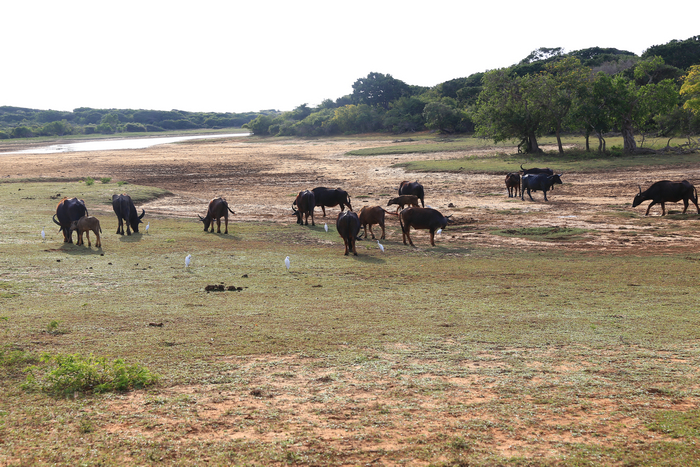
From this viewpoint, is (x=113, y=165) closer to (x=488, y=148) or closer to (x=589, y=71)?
(x=488, y=148)

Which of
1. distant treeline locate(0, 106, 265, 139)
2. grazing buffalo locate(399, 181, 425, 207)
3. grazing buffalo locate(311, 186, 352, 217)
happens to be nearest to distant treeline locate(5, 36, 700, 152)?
distant treeline locate(0, 106, 265, 139)

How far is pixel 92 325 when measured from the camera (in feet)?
27.9

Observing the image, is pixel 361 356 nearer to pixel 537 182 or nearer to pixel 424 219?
pixel 424 219

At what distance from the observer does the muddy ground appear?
18.2m

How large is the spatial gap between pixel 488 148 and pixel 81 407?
52268mm

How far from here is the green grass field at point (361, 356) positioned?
16.1 ft

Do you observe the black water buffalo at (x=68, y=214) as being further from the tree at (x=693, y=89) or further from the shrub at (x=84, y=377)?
the tree at (x=693, y=89)

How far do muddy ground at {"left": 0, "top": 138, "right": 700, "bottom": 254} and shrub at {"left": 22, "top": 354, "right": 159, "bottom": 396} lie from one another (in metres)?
13.0

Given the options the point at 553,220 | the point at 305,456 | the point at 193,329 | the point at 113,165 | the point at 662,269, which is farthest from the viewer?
the point at 113,165

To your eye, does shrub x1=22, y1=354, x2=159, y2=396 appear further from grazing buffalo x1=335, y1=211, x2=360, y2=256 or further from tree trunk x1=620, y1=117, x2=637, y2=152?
tree trunk x1=620, y1=117, x2=637, y2=152

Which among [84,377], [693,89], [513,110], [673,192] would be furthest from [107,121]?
[84,377]

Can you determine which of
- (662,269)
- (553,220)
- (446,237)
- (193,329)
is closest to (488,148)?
(553,220)

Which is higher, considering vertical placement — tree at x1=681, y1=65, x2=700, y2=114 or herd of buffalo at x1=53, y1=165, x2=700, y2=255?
tree at x1=681, y1=65, x2=700, y2=114

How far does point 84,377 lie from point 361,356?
11.1 feet
